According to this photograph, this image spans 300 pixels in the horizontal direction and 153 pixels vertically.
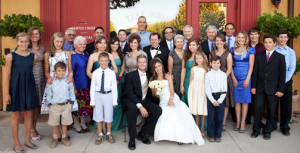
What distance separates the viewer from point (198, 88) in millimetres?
4734

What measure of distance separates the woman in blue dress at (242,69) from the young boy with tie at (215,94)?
1.94 feet

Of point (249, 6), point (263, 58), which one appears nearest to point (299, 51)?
point (249, 6)

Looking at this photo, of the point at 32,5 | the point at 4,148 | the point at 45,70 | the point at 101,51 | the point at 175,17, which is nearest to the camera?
the point at 4,148

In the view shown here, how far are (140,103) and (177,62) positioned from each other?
115 centimetres

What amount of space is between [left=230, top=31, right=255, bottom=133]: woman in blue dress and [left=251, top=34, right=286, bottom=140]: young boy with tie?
0.50 ft

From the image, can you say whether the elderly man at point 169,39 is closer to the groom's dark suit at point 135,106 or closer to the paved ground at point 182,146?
the groom's dark suit at point 135,106

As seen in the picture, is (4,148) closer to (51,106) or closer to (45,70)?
(51,106)

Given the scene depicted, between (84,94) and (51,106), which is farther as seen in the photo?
(84,94)

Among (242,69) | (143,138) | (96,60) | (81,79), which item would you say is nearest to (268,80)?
(242,69)

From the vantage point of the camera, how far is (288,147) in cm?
429

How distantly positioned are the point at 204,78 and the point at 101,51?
193cm

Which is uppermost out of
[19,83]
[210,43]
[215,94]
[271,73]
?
[210,43]

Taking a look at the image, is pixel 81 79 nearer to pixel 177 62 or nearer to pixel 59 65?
pixel 59 65

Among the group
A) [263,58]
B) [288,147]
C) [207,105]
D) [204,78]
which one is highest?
[263,58]
